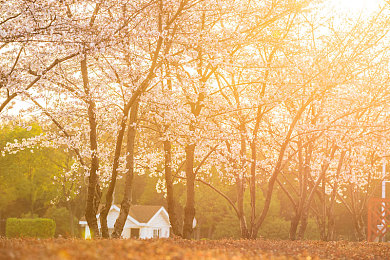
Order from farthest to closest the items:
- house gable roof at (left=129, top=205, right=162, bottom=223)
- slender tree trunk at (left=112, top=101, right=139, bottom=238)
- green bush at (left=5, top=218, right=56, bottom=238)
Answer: house gable roof at (left=129, top=205, right=162, bottom=223) → green bush at (left=5, top=218, right=56, bottom=238) → slender tree trunk at (left=112, top=101, right=139, bottom=238)

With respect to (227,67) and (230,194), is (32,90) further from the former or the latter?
(230,194)

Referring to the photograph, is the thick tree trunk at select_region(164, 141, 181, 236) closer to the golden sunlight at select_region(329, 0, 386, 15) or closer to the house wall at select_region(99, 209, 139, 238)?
the golden sunlight at select_region(329, 0, 386, 15)

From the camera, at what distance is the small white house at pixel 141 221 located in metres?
55.9

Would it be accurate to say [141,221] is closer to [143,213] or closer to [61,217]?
[143,213]

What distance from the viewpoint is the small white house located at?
55.9 m

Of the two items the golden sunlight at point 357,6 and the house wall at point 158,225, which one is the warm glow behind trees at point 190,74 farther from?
the house wall at point 158,225

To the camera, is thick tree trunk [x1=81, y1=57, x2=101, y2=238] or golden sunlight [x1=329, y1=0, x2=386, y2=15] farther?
golden sunlight [x1=329, y1=0, x2=386, y2=15]

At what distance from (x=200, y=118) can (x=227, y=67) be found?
6.45 ft

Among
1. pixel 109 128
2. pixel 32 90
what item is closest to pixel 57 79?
pixel 32 90

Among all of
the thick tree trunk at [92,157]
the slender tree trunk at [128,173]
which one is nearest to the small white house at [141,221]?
the slender tree trunk at [128,173]

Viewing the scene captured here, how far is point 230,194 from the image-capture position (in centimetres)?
6619

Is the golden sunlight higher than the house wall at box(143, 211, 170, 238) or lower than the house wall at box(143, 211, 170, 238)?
higher

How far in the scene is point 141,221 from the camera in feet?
185

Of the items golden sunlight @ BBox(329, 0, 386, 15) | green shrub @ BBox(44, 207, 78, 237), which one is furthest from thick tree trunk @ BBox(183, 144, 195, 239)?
green shrub @ BBox(44, 207, 78, 237)
